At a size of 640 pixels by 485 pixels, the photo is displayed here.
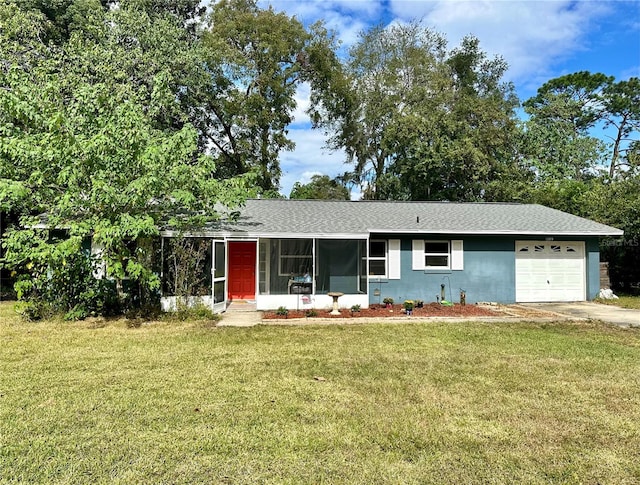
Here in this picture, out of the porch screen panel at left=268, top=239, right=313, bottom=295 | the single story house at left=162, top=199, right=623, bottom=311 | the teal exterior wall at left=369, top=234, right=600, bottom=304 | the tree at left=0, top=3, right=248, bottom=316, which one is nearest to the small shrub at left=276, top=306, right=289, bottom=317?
the single story house at left=162, top=199, right=623, bottom=311

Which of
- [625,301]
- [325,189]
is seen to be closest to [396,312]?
[625,301]

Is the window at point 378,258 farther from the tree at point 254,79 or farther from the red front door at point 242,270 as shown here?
the tree at point 254,79

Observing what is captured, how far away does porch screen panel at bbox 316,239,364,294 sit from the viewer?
12.8 meters

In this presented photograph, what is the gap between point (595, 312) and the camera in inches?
482

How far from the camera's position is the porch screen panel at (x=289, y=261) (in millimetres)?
12617

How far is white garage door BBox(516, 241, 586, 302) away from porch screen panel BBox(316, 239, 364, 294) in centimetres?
611

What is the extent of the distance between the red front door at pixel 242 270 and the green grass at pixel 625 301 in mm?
12194

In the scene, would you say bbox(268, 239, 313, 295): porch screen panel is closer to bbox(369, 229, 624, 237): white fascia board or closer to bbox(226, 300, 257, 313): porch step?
bbox(226, 300, 257, 313): porch step

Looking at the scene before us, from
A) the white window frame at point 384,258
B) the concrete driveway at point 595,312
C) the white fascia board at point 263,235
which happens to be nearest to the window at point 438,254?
the white window frame at point 384,258

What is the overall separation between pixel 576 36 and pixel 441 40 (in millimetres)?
15565

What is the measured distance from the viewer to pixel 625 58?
17.8 metres

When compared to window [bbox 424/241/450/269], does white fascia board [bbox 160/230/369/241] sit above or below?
above

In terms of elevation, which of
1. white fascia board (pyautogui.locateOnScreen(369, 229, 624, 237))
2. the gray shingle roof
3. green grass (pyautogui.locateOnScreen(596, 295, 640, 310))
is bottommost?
green grass (pyautogui.locateOnScreen(596, 295, 640, 310))

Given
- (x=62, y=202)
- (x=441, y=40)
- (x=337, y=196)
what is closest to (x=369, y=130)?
(x=337, y=196)
